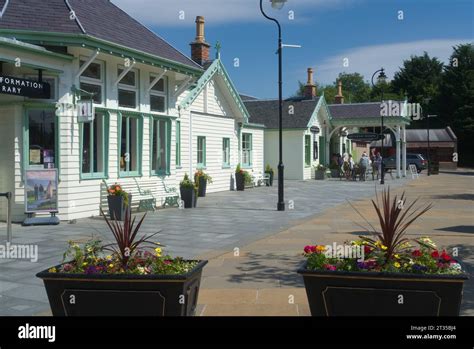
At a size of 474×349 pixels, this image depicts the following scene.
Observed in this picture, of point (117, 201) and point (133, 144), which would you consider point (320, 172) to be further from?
point (117, 201)

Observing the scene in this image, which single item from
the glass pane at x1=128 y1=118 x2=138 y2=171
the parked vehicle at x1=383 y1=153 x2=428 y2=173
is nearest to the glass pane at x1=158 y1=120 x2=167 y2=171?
the glass pane at x1=128 y1=118 x2=138 y2=171

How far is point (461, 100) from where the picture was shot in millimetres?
62938

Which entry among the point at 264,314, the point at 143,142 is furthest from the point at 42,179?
the point at 264,314

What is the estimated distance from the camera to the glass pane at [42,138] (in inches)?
504

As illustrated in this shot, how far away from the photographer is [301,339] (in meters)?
4.03

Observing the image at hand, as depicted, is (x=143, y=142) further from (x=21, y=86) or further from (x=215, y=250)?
(x=215, y=250)

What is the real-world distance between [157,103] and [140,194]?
10.7 ft

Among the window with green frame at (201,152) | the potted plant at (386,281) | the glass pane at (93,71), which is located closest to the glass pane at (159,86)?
the glass pane at (93,71)

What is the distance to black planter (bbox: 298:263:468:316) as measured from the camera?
3992 mm

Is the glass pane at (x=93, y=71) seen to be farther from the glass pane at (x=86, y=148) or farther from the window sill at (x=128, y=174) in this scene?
the window sill at (x=128, y=174)

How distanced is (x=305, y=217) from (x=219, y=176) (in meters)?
9.89

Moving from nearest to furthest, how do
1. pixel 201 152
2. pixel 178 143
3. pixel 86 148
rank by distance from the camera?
pixel 86 148
pixel 178 143
pixel 201 152

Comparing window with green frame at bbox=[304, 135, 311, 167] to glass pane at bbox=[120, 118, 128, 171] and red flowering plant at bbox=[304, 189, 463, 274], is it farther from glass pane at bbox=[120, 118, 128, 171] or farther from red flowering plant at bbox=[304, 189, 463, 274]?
red flowering plant at bbox=[304, 189, 463, 274]
